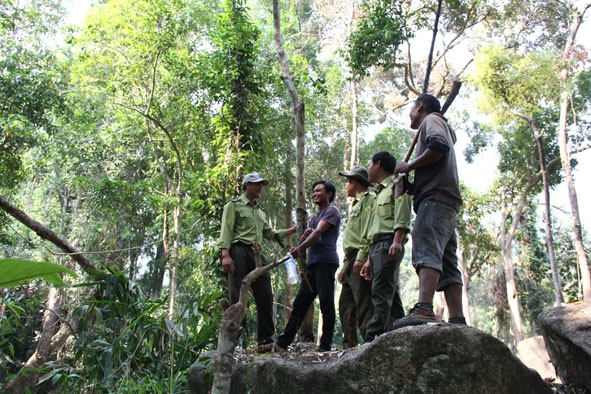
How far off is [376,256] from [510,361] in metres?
1.40

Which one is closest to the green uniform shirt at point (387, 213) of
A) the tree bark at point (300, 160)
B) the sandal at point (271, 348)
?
the tree bark at point (300, 160)

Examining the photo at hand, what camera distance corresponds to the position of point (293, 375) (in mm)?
3184

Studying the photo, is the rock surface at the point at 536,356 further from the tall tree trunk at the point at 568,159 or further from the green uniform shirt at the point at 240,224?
the green uniform shirt at the point at 240,224

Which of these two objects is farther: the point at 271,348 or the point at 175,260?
the point at 175,260

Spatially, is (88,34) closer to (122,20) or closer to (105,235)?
(122,20)

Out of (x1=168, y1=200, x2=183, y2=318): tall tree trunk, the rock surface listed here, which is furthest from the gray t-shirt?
(x1=168, y1=200, x2=183, y2=318): tall tree trunk

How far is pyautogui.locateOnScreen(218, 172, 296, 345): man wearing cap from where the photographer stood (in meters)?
4.74

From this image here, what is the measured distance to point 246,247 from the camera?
16.3 ft

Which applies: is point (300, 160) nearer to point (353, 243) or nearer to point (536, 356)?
Result: point (353, 243)

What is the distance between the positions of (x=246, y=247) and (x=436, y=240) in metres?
2.29

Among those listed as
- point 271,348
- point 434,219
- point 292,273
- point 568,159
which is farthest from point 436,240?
point 568,159

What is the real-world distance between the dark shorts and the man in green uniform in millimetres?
361

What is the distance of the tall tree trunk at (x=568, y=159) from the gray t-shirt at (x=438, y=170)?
8.21 meters

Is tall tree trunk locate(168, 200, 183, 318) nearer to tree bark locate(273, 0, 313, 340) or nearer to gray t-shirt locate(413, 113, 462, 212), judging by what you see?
tree bark locate(273, 0, 313, 340)
